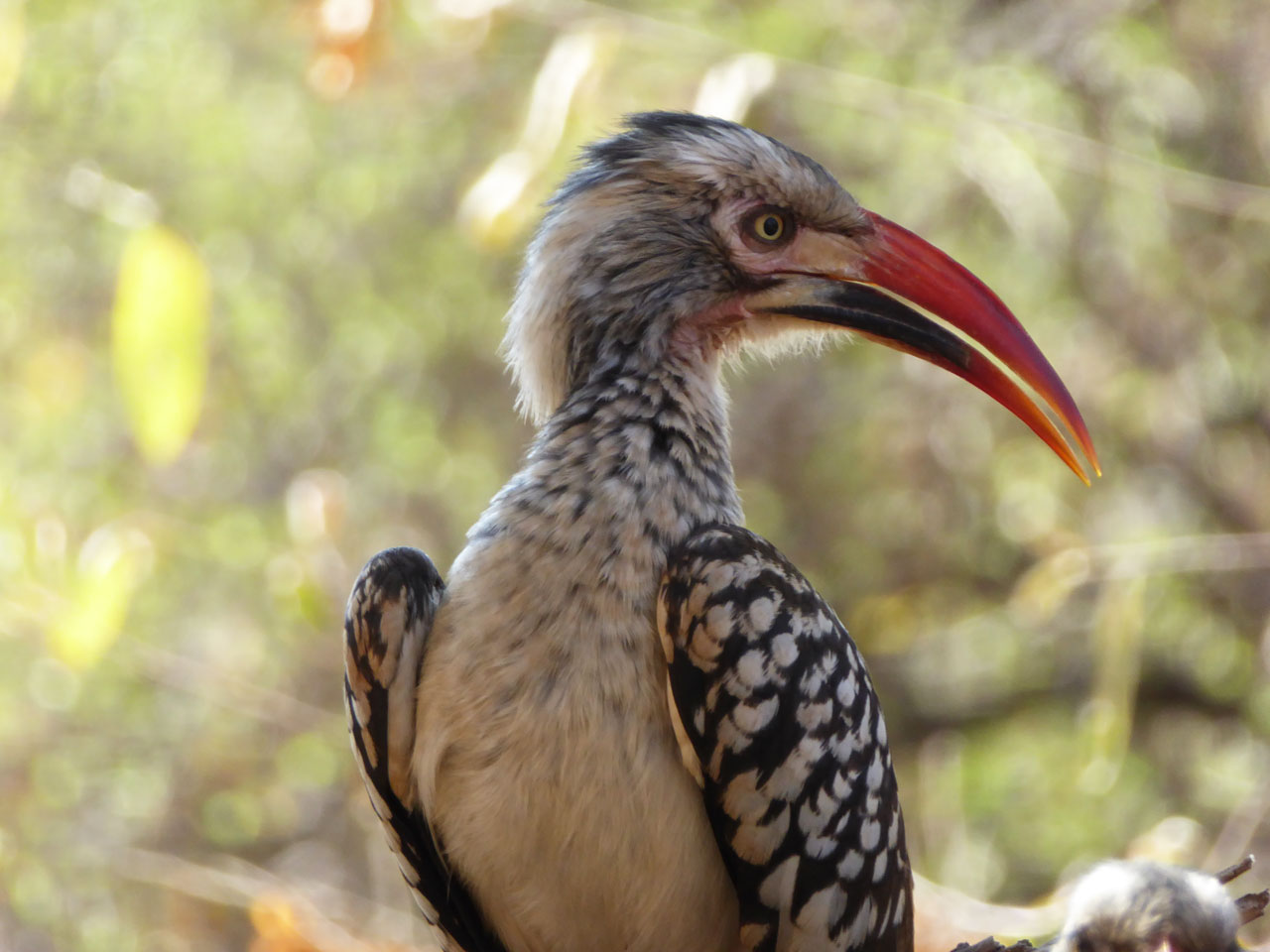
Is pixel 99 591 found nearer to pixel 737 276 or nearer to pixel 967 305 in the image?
pixel 737 276

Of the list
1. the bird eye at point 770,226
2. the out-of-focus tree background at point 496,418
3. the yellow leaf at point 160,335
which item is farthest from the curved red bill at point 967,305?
the out-of-focus tree background at point 496,418

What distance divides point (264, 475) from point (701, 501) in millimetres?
5902

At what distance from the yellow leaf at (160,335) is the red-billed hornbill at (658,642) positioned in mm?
711

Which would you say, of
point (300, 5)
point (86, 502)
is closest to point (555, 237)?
point (300, 5)

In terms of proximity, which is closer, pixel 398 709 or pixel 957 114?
pixel 398 709

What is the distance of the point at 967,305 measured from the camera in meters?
2.68

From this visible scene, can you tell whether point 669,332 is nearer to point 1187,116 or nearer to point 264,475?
point 1187,116

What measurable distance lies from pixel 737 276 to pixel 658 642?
2.58 ft

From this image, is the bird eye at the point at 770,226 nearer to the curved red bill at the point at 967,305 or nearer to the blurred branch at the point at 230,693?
the curved red bill at the point at 967,305

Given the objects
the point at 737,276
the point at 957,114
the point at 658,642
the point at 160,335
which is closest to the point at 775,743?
the point at 658,642

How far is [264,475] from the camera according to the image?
7.98 m

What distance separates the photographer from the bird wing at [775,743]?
88.4 inches

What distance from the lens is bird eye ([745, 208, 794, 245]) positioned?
2.72 m

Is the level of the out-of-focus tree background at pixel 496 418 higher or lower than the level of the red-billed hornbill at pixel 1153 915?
higher
